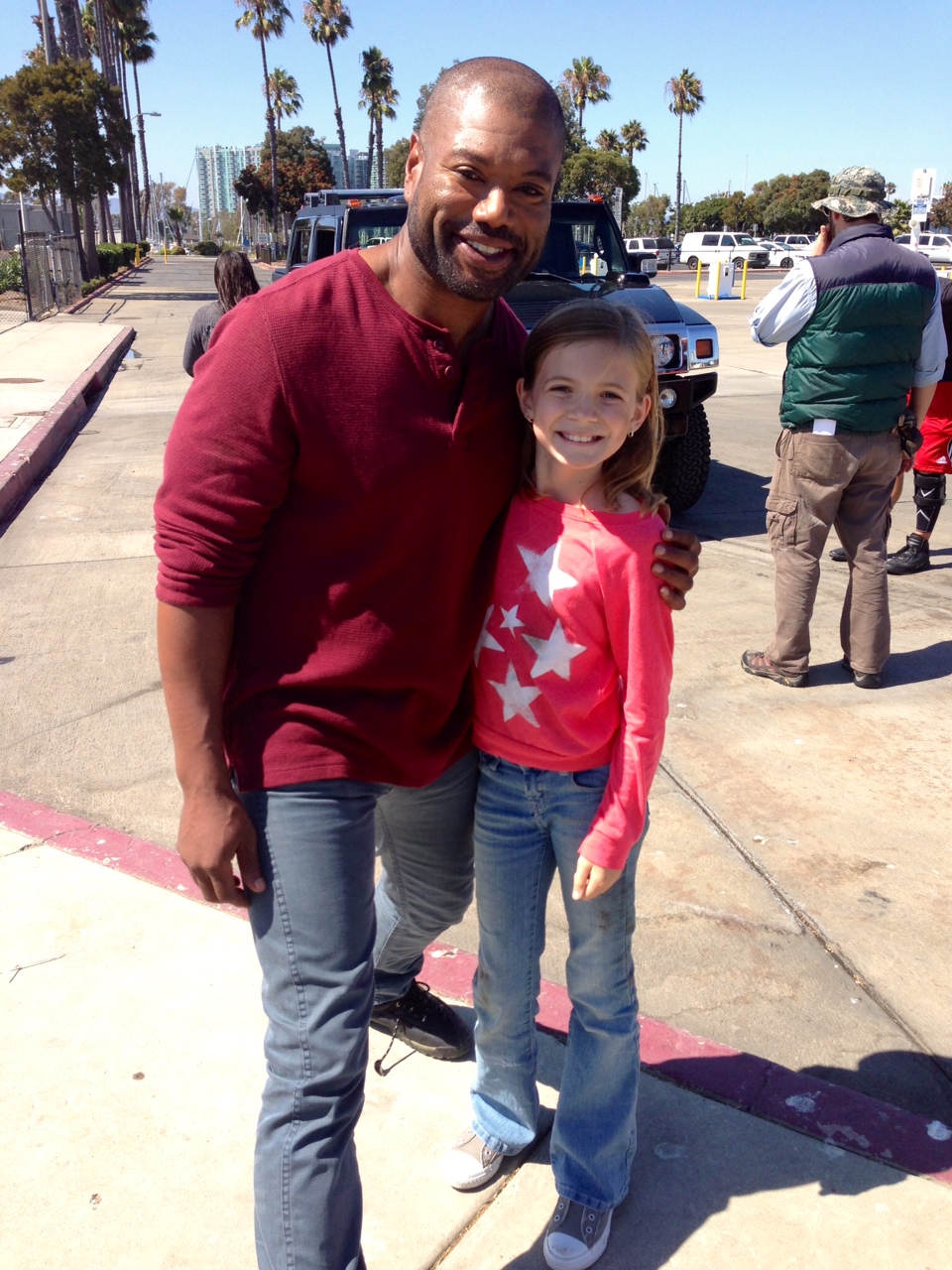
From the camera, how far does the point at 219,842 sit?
1.69m

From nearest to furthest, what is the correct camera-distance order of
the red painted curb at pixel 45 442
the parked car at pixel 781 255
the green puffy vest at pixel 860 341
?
the green puffy vest at pixel 860 341 → the red painted curb at pixel 45 442 → the parked car at pixel 781 255

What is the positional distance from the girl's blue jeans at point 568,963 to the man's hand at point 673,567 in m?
0.32

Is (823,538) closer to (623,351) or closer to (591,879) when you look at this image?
(623,351)

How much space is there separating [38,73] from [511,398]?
1321 inches

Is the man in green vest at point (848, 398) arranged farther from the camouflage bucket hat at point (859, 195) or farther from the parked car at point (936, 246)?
the parked car at point (936, 246)

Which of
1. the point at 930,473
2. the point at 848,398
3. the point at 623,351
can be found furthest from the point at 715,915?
the point at 930,473

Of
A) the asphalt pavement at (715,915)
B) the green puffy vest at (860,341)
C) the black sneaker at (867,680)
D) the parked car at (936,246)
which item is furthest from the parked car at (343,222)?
the parked car at (936,246)

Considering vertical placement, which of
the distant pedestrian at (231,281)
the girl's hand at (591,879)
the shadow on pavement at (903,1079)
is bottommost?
the shadow on pavement at (903,1079)

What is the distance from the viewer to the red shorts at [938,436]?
21.2 feet

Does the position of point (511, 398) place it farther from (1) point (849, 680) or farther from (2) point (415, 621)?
(1) point (849, 680)

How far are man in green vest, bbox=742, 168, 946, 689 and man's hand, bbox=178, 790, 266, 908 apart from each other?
3.34 m

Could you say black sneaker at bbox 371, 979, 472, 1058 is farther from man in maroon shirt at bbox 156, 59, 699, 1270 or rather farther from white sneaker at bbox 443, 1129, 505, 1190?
man in maroon shirt at bbox 156, 59, 699, 1270

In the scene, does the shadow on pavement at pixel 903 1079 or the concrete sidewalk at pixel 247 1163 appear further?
the shadow on pavement at pixel 903 1079

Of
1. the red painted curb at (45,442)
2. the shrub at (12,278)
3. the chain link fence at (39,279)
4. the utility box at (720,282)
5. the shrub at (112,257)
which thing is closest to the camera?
the red painted curb at (45,442)
